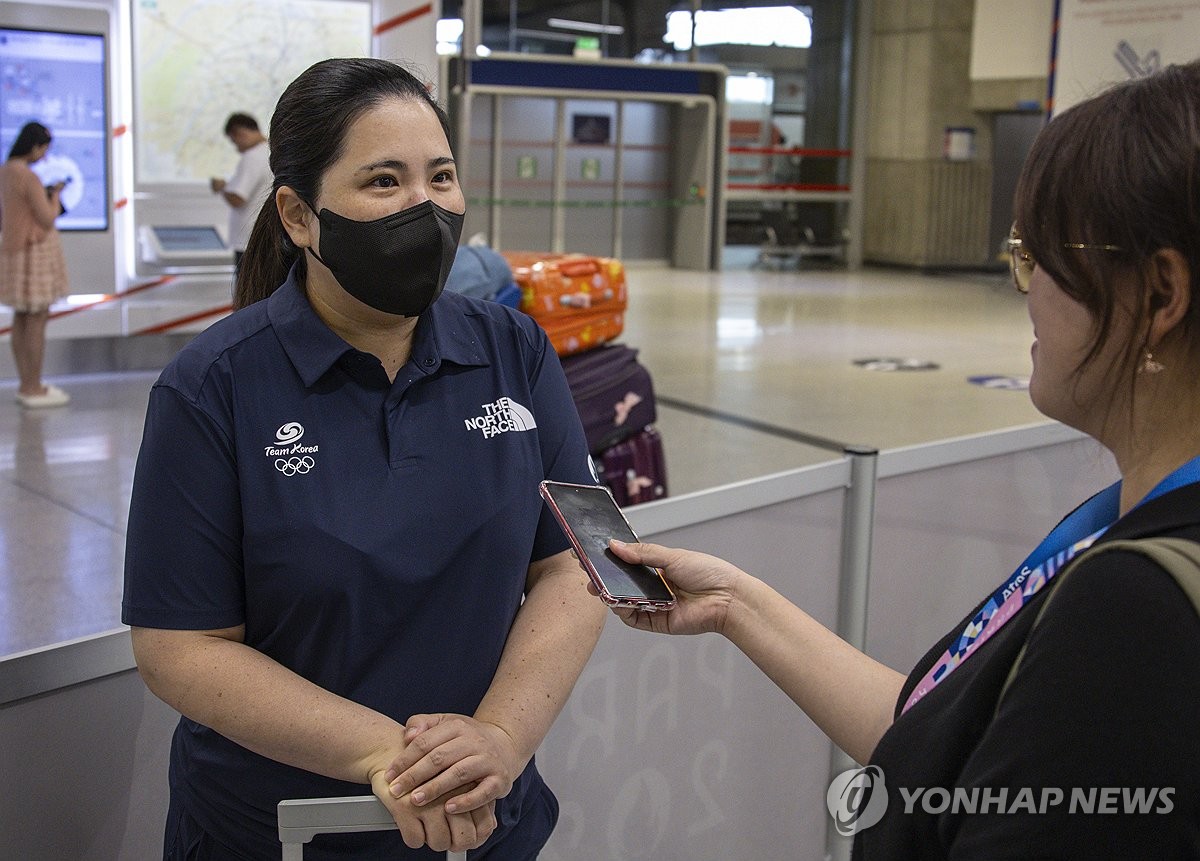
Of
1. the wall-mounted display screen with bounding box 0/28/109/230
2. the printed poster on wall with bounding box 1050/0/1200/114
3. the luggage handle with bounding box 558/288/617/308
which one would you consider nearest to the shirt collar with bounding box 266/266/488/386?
the luggage handle with bounding box 558/288/617/308

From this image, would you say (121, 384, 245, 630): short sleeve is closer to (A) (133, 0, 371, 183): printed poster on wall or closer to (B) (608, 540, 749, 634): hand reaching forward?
(B) (608, 540, 749, 634): hand reaching forward

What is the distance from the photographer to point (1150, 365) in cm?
90

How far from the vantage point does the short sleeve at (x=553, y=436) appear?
1.54 metres

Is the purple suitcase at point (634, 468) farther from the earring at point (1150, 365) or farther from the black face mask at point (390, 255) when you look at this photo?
the earring at point (1150, 365)

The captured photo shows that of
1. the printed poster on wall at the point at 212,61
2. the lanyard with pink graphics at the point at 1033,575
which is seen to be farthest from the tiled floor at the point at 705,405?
the lanyard with pink graphics at the point at 1033,575

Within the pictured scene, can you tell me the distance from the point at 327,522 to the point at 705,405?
6.18 m

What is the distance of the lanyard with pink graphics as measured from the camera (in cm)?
93

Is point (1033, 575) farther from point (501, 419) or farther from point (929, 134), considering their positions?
point (929, 134)

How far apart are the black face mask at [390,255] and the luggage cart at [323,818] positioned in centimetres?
56

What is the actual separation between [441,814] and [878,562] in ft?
4.71

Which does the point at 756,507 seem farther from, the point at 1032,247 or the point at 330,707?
the point at 1032,247

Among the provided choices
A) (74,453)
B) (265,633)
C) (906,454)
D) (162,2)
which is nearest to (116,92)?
(162,2)

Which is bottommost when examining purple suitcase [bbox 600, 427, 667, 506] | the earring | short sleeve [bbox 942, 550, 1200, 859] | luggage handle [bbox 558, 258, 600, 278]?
purple suitcase [bbox 600, 427, 667, 506]

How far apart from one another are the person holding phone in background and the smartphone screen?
1.09ft
